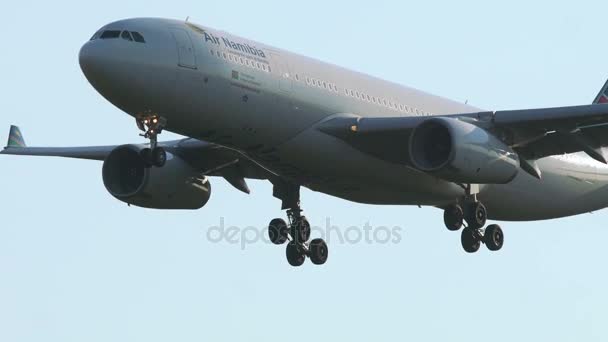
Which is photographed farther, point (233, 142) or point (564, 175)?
point (564, 175)

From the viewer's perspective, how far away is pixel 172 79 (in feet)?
148

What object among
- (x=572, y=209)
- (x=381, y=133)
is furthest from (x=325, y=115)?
(x=572, y=209)

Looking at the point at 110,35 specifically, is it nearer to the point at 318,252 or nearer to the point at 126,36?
the point at 126,36

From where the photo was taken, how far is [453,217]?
2052 inches

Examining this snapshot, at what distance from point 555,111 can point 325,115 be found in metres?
6.74

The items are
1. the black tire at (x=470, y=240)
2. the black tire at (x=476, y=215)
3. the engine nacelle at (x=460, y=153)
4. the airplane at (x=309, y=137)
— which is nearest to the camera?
the airplane at (x=309, y=137)

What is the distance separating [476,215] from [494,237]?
1.95 m

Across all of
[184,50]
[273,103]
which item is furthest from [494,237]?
[184,50]

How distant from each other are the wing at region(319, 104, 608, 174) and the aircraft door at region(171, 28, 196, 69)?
15.6 feet

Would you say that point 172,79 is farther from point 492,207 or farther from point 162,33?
point 492,207

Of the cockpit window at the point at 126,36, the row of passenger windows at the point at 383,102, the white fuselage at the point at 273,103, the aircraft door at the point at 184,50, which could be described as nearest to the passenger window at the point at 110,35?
the cockpit window at the point at 126,36

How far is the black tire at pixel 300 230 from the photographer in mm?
53125

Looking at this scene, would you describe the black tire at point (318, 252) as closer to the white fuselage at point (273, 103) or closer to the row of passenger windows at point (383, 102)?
the white fuselage at point (273, 103)

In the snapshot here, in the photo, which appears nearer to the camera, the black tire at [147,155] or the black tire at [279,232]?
the black tire at [147,155]
